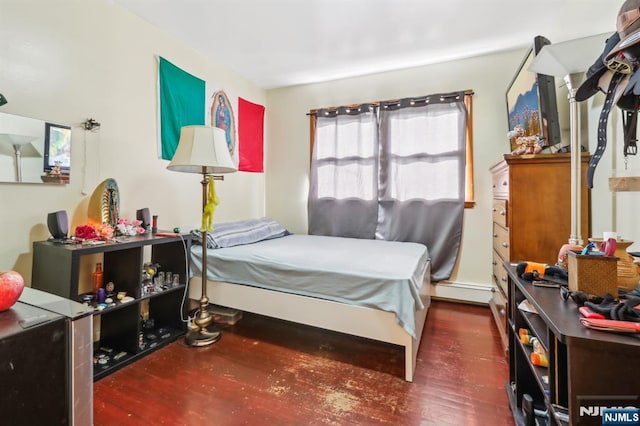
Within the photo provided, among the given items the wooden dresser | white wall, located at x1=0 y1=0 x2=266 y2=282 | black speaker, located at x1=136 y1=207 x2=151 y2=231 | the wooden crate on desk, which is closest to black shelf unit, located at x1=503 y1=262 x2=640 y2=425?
the wooden crate on desk

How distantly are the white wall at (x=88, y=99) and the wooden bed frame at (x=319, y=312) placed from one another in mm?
871

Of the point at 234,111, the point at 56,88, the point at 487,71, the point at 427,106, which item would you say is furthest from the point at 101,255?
the point at 487,71

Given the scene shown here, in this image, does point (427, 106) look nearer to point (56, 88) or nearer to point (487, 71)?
point (487, 71)

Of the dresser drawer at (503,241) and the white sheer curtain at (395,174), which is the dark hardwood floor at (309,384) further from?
the white sheer curtain at (395,174)

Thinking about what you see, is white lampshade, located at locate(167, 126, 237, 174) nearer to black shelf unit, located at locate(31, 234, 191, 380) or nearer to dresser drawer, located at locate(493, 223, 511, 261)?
black shelf unit, located at locate(31, 234, 191, 380)

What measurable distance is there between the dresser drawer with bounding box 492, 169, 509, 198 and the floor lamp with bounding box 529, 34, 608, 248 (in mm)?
556

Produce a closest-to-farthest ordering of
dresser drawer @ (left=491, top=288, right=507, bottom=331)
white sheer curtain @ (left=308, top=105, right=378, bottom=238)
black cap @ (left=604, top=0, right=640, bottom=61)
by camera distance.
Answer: black cap @ (left=604, top=0, right=640, bottom=61), dresser drawer @ (left=491, top=288, right=507, bottom=331), white sheer curtain @ (left=308, top=105, right=378, bottom=238)

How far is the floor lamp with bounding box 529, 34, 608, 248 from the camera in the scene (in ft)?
4.39

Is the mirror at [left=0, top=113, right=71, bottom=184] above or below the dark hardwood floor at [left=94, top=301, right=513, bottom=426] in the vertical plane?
above

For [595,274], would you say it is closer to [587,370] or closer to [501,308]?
[587,370]

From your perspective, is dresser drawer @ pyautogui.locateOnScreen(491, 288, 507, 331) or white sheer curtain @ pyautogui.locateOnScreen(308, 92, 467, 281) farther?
white sheer curtain @ pyautogui.locateOnScreen(308, 92, 467, 281)

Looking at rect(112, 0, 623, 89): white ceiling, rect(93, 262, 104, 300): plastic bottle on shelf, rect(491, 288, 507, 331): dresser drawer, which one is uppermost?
rect(112, 0, 623, 89): white ceiling

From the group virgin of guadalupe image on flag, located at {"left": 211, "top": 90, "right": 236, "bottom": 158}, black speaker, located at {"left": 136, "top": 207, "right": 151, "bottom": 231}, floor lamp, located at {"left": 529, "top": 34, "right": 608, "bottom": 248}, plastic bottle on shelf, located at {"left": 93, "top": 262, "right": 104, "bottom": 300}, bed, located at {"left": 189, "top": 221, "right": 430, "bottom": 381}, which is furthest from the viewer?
virgin of guadalupe image on flag, located at {"left": 211, "top": 90, "right": 236, "bottom": 158}

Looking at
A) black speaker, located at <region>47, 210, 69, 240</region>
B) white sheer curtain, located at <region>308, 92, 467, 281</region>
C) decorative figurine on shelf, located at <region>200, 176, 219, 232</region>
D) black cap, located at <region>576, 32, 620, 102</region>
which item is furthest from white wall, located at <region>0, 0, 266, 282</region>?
black cap, located at <region>576, 32, 620, 102</region>
